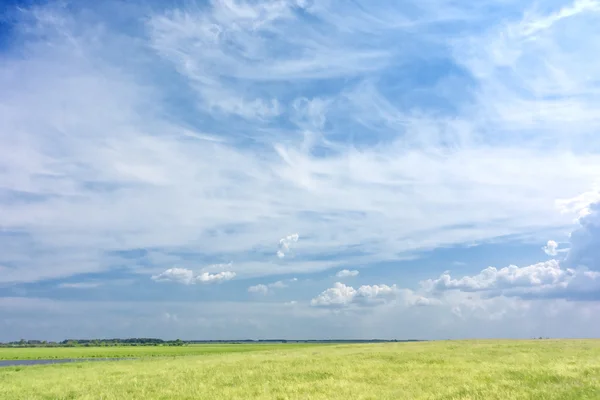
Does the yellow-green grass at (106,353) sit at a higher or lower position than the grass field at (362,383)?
lower

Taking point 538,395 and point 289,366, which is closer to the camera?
point 538,395

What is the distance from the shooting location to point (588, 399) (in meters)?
17.0

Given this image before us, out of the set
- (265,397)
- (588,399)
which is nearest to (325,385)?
(265,397)

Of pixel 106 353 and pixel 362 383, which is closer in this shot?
pixel 362 383

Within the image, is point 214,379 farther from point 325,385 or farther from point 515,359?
point 515,359

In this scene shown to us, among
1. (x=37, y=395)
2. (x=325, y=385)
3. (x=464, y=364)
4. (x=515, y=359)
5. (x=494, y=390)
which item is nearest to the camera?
(x=494, y=390)

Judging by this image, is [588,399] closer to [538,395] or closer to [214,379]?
[538,395]

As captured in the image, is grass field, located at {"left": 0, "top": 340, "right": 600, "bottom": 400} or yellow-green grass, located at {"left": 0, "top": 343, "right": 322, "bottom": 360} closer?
grass field, located at {"left": 0, "top": 340, "right": 600, "bottom": 400}

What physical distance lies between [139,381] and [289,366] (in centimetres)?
1042

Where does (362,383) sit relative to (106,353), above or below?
above

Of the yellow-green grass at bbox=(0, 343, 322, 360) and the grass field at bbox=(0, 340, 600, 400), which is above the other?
the grass field at bbox=(0, 340, 600, 400)

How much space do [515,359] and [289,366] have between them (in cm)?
1614

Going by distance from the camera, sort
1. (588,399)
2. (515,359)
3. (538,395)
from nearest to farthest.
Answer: (588,399) < (538,395) < (515,359)

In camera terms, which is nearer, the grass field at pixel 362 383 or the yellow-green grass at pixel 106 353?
the grass field at pixel 362 383
